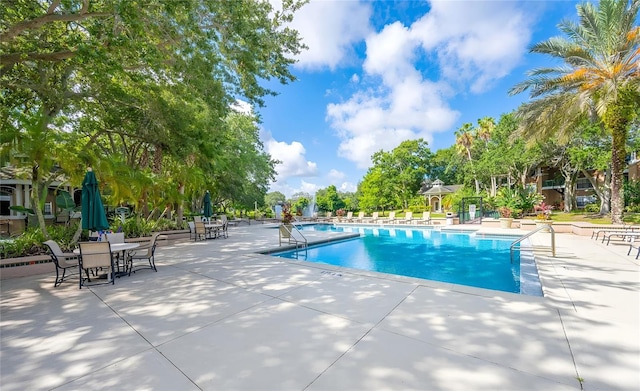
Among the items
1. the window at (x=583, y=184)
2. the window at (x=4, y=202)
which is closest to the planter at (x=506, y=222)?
the window at (x=583, y=184)

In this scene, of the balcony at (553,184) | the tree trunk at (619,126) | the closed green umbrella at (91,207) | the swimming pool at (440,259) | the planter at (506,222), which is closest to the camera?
the closed green umbrella at (91,207)

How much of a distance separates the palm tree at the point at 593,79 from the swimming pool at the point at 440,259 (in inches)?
214

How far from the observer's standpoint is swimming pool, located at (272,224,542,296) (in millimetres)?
6613

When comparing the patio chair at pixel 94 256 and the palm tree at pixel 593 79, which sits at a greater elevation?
the palm tree at pixel 593 79

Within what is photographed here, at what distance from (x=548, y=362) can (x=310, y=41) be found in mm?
10010

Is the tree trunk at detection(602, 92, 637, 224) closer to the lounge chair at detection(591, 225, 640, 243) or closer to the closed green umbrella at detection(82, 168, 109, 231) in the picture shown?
the lounge chair at detection(591, 225, 640, 243)

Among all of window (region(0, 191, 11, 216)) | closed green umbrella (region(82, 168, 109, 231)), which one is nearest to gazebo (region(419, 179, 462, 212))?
closed green umbrella (region(82, 168, 109, 231))

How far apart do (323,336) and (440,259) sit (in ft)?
24.4

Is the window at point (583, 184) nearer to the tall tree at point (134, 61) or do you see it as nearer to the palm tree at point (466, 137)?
the palm tree at point (466, 137)

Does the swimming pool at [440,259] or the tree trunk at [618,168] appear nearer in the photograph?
the swimming pool at [440,259]

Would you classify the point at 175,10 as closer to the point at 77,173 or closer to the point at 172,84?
the point at 172,84

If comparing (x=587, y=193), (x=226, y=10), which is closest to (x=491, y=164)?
(x=587, y=193)

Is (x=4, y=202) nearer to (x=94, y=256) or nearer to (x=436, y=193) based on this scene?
(x=94, y=256)

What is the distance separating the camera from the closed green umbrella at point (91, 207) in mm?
6299
